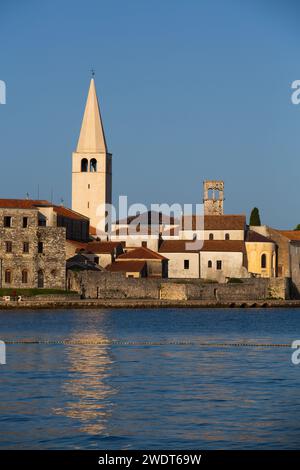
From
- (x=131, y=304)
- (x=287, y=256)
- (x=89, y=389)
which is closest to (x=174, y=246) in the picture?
(x=287, y=256)

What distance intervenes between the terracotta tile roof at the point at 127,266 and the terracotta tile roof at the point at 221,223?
1224 cm

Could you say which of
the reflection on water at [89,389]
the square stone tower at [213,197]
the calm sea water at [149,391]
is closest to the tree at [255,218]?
the square stone tower at [213,197]

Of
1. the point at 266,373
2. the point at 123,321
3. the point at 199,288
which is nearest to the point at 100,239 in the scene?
the point at 199,288

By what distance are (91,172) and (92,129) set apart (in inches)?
157

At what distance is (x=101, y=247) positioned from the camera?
3546 inches

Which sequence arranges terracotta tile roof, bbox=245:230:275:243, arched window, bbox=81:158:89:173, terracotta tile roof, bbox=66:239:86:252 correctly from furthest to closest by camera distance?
1. arched window, bbox=81:158:89:173
2. terracotta tile roof, bbox=245:230:275:243
3. terracotta tile roof, bbox=66:239:86:252

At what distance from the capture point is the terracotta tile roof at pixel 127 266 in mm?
84688

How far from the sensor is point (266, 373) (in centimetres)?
3322

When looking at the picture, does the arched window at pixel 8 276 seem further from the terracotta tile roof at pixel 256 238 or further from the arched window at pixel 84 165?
the arched window at pixel 84 165

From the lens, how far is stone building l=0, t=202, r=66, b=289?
76750 millimetres

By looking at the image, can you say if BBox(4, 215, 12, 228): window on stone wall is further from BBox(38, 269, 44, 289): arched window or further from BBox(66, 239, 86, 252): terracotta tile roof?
BBox(66, 239, 86, 252): terracotta tile roof

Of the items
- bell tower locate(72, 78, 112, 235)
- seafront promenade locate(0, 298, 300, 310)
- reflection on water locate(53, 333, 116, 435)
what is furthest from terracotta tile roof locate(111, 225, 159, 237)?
reflection on water locate(53, 333, 116, 435)


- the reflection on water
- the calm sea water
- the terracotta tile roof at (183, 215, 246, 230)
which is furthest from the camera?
the terracotta tile roof at (183, 215, 246, 230)

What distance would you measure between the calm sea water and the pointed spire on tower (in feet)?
188
